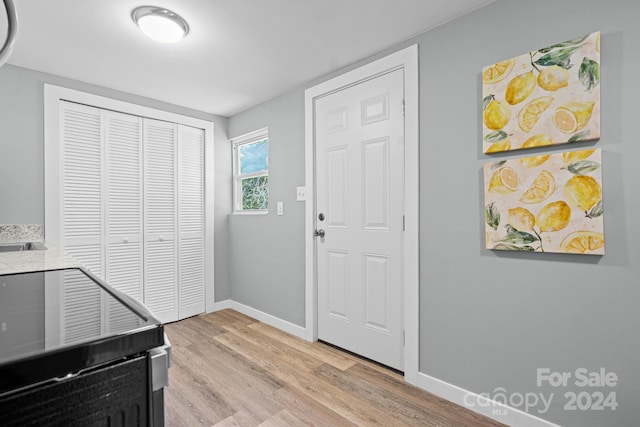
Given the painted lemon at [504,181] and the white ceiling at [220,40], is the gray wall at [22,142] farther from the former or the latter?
the painted lemon at [504,181]

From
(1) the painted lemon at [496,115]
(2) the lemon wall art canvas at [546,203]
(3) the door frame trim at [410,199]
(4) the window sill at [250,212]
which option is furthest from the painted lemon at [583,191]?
(4) the window sill at [250,212]

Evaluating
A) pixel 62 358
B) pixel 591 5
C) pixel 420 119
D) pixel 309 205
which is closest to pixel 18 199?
pixel 309 205

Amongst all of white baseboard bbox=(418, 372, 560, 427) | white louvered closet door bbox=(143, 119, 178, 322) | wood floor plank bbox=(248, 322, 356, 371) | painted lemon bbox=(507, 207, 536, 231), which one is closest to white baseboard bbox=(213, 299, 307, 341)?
wood floor plank bbox=(248, 322, 356, 371)

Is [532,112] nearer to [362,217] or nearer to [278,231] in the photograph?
[362,217]

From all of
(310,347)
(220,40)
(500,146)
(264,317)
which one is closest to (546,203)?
(500,146)

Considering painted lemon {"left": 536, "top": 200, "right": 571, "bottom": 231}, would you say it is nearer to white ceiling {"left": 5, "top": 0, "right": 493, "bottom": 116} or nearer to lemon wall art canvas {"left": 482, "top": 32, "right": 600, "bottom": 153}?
lemon wall art canvas {"left": 482, "top": 32, "right": 600, "bottom": 153}

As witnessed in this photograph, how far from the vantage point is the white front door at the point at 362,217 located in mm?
2189

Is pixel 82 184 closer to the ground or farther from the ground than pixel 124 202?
farther from the ground

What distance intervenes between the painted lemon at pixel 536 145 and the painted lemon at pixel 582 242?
376 mm

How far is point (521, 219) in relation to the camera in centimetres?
160

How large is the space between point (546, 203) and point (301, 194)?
6.08ft

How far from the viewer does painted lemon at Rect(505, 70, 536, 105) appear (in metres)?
1.57

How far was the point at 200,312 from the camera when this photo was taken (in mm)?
3490

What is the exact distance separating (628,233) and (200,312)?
11.8 feet
